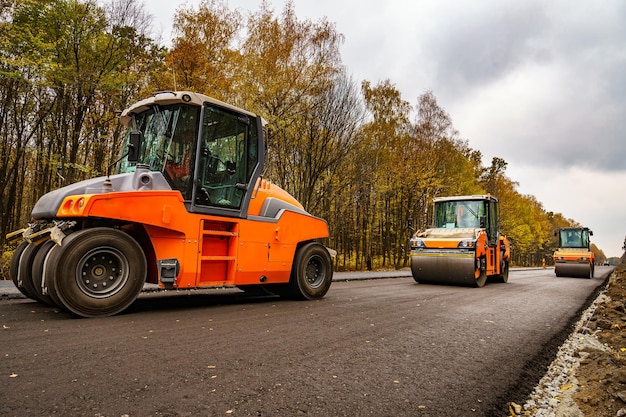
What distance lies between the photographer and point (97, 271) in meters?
4.90

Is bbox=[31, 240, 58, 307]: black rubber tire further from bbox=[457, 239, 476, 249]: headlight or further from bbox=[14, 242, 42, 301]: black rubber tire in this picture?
bbox=[457, 239, 476, 249]: headlight

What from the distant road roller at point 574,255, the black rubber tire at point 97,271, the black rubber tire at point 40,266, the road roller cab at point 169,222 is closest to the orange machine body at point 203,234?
the road roller cab at point 169,222

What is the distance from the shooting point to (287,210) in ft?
23.2

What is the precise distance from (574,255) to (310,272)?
19718mm

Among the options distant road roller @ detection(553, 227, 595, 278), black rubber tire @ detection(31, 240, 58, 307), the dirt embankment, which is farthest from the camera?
distant road roller @ detection(553, 227, 595, 278)

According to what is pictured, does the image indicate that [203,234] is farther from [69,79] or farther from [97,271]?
[69,79]

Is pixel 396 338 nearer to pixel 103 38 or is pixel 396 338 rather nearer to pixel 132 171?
pixel 132 171

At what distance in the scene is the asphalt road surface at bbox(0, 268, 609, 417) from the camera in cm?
232

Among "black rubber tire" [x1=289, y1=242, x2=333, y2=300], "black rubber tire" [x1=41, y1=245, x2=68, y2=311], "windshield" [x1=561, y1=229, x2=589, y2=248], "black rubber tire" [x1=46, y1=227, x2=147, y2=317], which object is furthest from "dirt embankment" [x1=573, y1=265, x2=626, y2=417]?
"windshield" [x1=561, y1=229, x2=589, y2=248]

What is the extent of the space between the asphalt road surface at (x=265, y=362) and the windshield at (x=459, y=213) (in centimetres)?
772

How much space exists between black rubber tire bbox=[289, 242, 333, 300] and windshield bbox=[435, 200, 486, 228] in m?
7.19

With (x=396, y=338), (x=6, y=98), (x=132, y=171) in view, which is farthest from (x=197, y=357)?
(x=6, y=98)

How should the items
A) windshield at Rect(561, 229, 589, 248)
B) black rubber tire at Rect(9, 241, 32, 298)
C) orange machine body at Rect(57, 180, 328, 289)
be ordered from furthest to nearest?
windshield at Rect(561, 229, 589, 248)
black rubber tire at Rect(9, 241, 32, 298)
orange machine body at Rect(57, 180, 328, 289)

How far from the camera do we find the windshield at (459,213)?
1315cm
